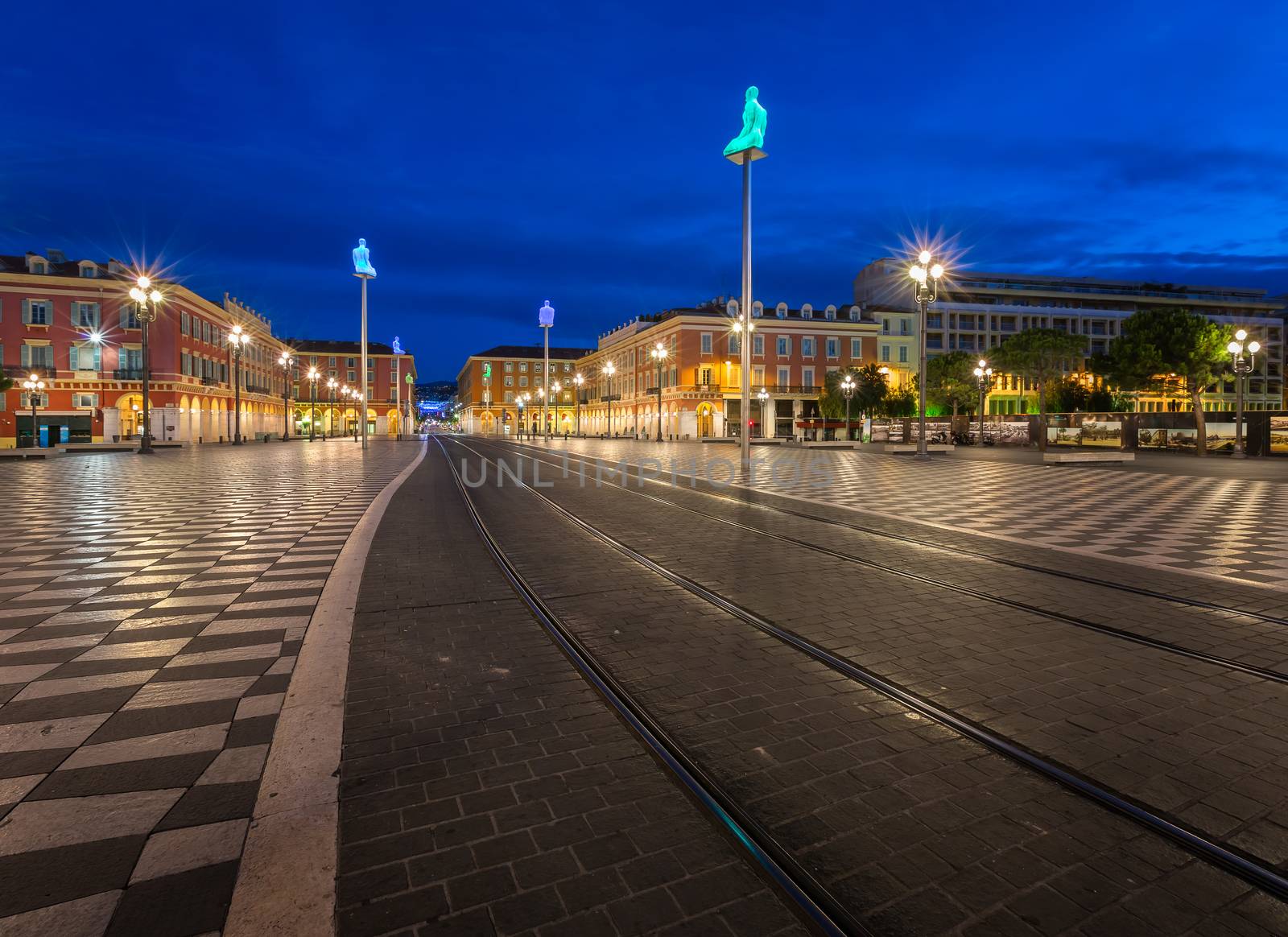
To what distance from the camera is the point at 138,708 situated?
12.8 ft

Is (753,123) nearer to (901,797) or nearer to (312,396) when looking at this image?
(901,797)

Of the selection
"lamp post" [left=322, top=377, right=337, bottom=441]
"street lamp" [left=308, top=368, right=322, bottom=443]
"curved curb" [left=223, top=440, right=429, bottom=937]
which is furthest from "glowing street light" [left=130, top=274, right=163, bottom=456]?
"lamp post" [left=322, top=377, right=337, bottom=441]

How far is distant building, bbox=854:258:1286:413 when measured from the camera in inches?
3083

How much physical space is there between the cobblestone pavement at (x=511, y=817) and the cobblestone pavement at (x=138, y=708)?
0.49 m

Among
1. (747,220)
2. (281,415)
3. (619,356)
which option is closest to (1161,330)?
(747,220)

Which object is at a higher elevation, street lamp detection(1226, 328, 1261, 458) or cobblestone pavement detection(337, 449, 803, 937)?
street lamp detection(1226, 328, 1261, 458)

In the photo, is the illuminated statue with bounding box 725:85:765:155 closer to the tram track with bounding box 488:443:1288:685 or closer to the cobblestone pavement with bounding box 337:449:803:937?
the tram track with bounding box 488:443:1288:685

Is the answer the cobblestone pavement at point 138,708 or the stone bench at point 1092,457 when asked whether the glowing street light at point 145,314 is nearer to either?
the cobblestone pavement at point 138,708

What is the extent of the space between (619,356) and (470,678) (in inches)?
3340

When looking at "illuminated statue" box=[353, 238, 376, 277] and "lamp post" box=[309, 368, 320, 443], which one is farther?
"lamp post" box=[309, 368, 320, 443]

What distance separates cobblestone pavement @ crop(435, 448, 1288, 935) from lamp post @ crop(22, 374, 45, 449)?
53.5 m

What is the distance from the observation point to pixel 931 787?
3082 millimetres

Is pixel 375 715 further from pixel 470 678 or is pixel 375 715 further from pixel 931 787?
pixel 931 787

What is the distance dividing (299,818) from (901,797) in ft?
8.42
